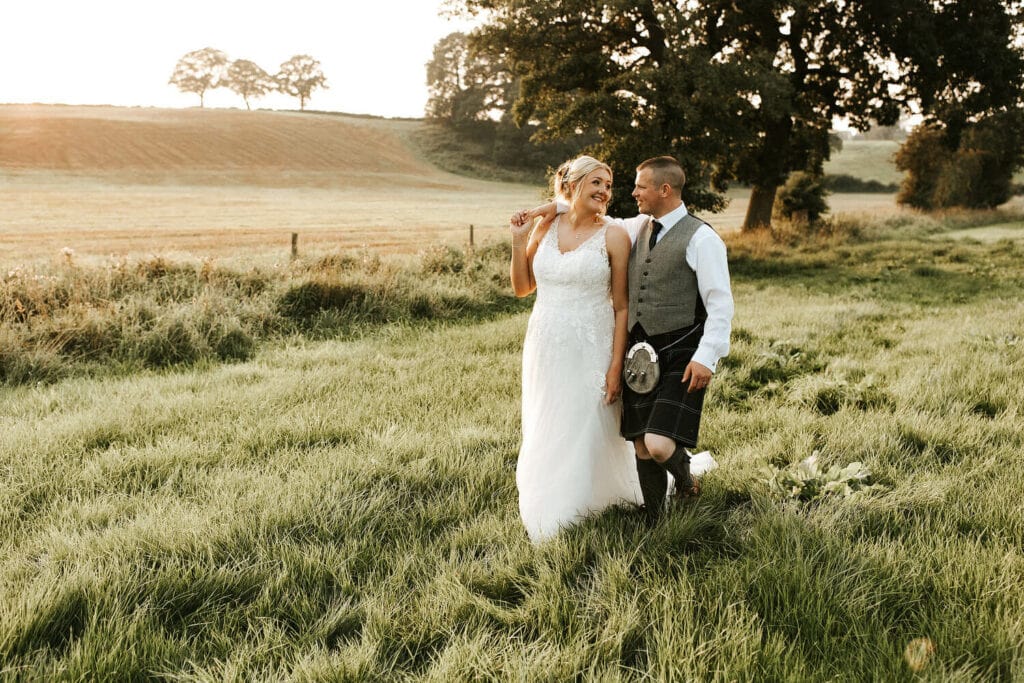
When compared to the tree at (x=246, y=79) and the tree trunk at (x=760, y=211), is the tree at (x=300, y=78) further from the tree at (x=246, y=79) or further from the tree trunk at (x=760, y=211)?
the tree trunk at (x=760, y=211)

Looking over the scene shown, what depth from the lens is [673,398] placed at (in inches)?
129

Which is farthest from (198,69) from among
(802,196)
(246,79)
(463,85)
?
(802,196)

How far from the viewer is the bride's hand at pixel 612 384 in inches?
139

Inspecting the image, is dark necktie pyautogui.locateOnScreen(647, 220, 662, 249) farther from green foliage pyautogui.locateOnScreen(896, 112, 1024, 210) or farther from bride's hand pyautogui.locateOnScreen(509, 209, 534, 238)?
green foliage pyautogui.locateOnScreen(896, 112, 1024, 210)

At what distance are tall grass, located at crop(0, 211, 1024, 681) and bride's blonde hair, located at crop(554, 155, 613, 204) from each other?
181 centimetres

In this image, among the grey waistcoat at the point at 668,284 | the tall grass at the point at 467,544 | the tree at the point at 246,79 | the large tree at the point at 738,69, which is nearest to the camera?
the tall grass at the point at 467,544

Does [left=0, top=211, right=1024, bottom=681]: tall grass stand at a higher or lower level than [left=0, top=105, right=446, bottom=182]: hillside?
lower

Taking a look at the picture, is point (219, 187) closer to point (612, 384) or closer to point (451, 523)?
point (451, 523)

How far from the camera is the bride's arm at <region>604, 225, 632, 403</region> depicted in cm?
353

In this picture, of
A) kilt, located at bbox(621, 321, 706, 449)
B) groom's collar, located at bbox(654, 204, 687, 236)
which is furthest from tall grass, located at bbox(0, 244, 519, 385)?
groom's collar, located at bbox(654, 204, 687, 236)

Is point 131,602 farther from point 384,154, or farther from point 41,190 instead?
point 384,154

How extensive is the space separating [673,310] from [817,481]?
1.45 metres

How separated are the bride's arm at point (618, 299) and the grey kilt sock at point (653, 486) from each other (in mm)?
421

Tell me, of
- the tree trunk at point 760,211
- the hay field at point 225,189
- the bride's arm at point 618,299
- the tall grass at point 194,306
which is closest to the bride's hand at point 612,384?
the bride's arm at point 618,299
